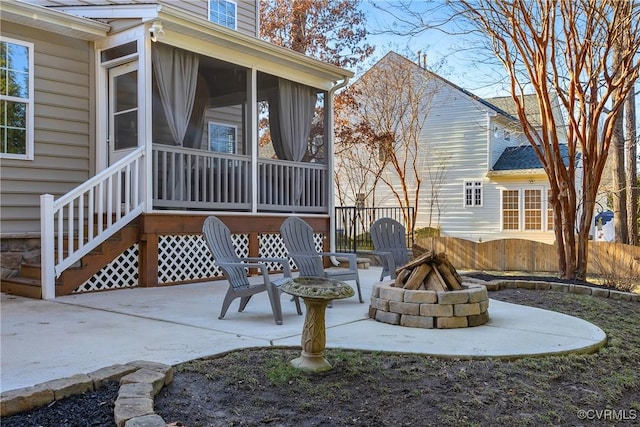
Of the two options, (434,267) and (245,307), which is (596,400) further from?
(245,307)

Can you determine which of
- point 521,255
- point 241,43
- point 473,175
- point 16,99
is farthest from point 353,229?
point 473,175

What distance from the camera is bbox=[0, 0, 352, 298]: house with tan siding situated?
6.22 metres

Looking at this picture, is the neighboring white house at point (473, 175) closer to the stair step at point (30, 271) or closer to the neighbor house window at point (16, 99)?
the neighbor house window at point (16, 99)

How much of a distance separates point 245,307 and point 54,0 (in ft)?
19.2

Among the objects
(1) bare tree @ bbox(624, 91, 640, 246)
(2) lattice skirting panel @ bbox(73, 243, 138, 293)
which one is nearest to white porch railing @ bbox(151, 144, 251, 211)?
(2) lattice skirting panel @ bbox(73, 243, 138, 293)

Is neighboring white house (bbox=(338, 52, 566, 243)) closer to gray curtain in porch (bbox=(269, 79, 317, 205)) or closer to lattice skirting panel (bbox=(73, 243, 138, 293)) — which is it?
gray curtain in porch (bbox=(269, 79, 317, 205))

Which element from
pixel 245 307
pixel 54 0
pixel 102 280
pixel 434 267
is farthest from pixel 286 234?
pixel 54 0

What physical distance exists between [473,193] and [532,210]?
6.22 ft

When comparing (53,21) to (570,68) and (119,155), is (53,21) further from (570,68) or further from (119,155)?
(570,68)

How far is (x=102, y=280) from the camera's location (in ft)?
20.5

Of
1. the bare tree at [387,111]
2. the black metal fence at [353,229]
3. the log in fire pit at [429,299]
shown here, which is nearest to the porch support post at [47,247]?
the log in fire pit at [429,299]

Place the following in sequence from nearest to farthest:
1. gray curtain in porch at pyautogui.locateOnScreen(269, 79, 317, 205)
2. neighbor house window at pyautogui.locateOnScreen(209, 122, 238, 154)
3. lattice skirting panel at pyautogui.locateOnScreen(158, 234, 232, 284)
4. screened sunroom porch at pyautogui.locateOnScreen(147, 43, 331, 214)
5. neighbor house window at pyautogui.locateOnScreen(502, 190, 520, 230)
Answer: lattice skirting panel at pyautogui.locateOnScreen(158, 234, 232, 284) → screened sunroom porch at pyautogui.locateOnScreen(147, 43, 331, 214) → gray curtain in porch at pyautogui.locateOnScreen(269, 79, 317, 205) → neighbor house window at pyautogui.locateOnScreen(209, 122, 238, 154) → neighbor house window at pyautogui.locateOnScreen(502, 190, 520, 230)

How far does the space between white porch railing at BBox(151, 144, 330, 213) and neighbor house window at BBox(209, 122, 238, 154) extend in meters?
2.28

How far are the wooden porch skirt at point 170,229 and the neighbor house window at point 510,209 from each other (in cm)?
1087
